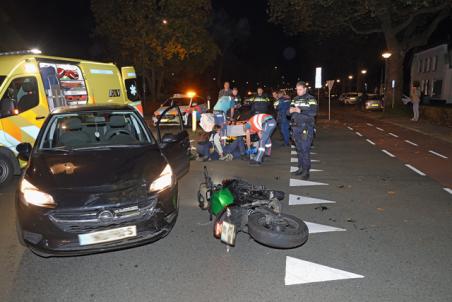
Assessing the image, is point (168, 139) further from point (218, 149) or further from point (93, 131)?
point (218, 149)

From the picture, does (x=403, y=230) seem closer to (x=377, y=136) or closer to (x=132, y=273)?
(x=132, y=273)

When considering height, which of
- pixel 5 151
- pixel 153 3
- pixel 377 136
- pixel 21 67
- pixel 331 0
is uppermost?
→ pixel 153 3

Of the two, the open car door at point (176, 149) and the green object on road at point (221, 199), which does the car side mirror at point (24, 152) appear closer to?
the open car door at point (176, 149)

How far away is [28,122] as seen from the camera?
830 centimetres

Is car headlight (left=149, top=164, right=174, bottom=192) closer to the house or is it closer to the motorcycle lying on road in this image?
the motorcycle lying on road

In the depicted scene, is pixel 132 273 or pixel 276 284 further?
pixel 132 273

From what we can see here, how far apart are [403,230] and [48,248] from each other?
4.32 meters

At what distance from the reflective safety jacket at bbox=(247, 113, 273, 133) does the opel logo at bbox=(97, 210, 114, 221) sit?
6002 millimetres

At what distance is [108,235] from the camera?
157 inches

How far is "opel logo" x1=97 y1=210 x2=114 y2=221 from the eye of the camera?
394 centimetres

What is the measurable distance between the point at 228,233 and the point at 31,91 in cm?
637

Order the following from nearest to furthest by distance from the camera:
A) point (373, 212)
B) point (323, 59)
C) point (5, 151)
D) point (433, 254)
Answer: point (433, 254) → point (373, 212) → point (5, 151) → point (323, 59)

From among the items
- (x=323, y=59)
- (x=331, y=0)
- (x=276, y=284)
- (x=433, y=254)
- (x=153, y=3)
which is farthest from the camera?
(x=323, y=59)

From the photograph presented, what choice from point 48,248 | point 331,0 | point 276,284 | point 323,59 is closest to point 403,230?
point 276,284
